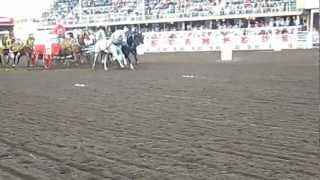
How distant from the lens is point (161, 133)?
8.14 meters

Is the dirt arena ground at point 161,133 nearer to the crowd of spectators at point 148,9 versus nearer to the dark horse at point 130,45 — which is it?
the dark horse at point 130,45

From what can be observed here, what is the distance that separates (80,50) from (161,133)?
20.2m

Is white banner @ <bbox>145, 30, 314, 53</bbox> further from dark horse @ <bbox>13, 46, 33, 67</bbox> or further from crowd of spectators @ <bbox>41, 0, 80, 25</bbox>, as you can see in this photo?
dark horse @ <bbox>13, 46, 33, 67</bbox>

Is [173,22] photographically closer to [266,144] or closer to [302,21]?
[302,21]

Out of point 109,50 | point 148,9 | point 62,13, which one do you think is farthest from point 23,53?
point 62,13

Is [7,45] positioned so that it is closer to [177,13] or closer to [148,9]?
[177,13]

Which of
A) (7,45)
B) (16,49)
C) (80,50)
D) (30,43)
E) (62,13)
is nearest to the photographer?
(30,43)

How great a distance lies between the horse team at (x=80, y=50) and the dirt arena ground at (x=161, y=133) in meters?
9.19

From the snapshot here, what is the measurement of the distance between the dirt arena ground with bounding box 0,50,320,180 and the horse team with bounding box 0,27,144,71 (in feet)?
30.2

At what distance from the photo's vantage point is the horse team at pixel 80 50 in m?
24.4

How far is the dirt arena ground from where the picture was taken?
19.6 feet

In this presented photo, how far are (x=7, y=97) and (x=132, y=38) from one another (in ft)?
41.8

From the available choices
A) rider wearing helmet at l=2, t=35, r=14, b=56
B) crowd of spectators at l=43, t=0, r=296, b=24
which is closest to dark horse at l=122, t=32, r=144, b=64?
rider wearing helmet at l=2, t=35, r=14, b=56

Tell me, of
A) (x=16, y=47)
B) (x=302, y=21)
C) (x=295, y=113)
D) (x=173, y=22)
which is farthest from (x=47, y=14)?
(x=295, y=113)
